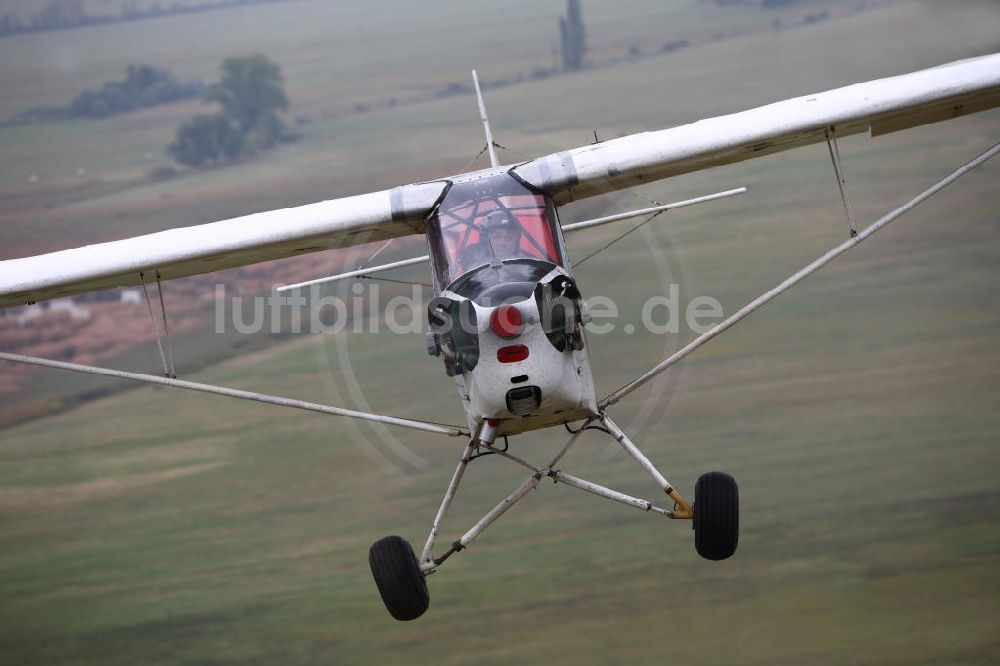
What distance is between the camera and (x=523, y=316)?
13.6 m

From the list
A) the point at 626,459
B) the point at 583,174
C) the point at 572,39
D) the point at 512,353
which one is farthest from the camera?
the point at 572,39

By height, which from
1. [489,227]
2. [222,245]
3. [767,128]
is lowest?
[489,227]

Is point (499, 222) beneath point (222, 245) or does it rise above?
beneath

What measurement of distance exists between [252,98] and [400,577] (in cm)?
5467

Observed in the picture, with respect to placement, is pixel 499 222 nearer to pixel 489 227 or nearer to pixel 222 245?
pixel 489 227

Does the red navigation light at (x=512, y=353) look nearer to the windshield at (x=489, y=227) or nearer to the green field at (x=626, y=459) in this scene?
the windshield at (x=489, y=227)

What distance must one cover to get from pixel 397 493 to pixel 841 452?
7.94 meters

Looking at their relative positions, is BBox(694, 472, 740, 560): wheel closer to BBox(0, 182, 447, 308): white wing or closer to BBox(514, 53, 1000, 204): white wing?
BBox(514, 53, 1000, 204): white wing

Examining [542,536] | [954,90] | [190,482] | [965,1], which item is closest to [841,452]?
[542,536]

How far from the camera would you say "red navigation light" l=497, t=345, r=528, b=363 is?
45.0ft

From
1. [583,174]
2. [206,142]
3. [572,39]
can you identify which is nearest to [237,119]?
[206,142]

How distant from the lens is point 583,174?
16.0m

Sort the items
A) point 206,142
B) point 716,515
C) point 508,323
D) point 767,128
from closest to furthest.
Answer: point 508,323, point 716,515, point 767,128, point 206,142

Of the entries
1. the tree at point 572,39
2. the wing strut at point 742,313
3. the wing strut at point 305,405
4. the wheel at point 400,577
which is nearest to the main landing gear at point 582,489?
the wheel at point 400,577
